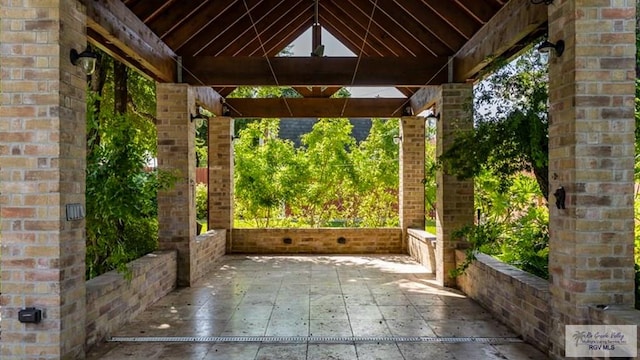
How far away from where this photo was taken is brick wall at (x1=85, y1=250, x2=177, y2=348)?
4039mm

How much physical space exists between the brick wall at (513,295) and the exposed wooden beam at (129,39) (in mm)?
4710

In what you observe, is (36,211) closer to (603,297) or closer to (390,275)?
(603,297)

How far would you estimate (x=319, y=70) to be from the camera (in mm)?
6609

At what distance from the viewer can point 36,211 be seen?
3.44 metres

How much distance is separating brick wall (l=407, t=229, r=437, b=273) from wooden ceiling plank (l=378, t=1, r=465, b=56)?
305cm

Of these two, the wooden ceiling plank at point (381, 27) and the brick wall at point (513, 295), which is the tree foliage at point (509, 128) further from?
the wooden ceiling plank at point (381, 27)

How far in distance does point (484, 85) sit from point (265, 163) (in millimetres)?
6301

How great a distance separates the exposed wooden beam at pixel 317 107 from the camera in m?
9.20

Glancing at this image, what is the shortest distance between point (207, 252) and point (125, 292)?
3.32 m

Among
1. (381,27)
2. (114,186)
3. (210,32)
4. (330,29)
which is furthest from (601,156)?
(330,29)

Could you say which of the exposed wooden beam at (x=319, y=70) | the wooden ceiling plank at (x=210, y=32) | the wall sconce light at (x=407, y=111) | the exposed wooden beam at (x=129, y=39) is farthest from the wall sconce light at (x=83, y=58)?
the wall sconce light at (x=407, y=111)

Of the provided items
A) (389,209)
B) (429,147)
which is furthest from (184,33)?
(429,147)

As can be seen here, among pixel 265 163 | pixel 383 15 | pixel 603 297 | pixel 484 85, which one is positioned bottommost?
pixel 603 297

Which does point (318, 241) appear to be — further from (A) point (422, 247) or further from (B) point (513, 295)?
(B) point (513, 295)
